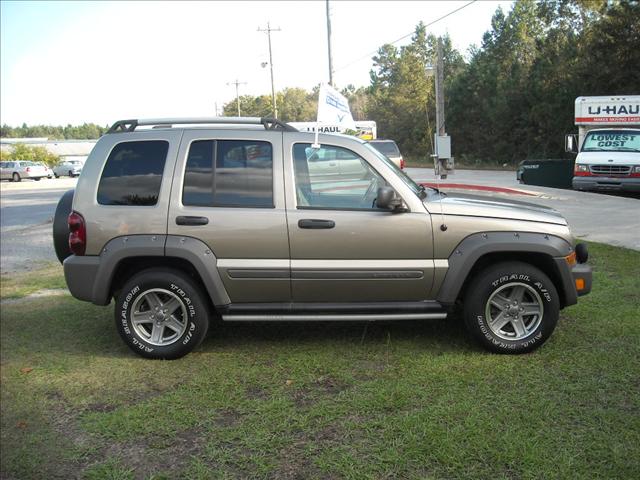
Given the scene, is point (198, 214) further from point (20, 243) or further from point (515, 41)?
point (515, 41)

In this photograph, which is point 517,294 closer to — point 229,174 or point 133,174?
point 229,174

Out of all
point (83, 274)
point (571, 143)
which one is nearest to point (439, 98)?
point (571, 143)

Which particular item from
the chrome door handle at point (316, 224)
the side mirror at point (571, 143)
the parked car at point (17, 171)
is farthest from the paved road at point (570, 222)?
the parked car at point (17, 171)

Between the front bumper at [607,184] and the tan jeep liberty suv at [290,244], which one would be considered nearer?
the tan jeep liberty suv at [290,244]

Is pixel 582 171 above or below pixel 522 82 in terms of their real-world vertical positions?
below

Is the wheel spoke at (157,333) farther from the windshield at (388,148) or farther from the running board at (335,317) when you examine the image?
the windshield at (388,148)

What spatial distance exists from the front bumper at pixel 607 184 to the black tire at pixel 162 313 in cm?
1431

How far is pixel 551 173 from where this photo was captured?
19.3 m

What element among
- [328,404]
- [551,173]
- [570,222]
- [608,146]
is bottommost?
[328,404]

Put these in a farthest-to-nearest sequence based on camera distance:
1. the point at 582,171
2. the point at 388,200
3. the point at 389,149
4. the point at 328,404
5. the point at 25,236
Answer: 1. the point at 389,149
2. the point at 582,171
3. the point at 25,236
4. the point at 388,200
5. the point at 328,404

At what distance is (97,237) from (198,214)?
853mm

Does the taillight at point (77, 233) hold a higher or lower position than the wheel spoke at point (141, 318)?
higher

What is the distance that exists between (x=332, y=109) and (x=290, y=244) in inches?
72.5

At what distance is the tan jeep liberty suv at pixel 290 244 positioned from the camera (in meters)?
4.55
